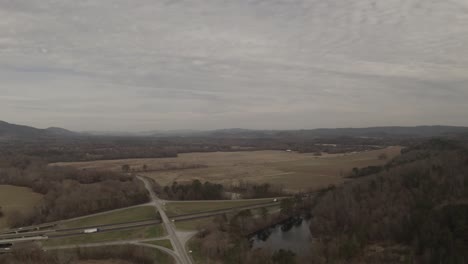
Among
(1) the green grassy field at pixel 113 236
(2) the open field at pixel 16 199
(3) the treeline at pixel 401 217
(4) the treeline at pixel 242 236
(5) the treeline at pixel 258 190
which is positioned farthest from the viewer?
(5) the treeline at pixel 258 190

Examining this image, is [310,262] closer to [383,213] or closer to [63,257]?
[383,213]

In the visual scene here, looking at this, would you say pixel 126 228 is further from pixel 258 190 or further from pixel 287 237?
pixel 258 190

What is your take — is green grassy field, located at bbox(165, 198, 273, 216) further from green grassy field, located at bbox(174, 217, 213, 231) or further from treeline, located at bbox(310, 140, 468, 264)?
treeline, located at bbox(310, 140, 468, 264)

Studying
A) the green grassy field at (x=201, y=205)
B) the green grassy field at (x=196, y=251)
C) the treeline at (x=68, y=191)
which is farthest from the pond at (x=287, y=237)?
the treeline at (x=68, y=191)

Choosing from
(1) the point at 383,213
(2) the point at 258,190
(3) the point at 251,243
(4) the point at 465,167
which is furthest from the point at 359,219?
(2) the point at 258,190

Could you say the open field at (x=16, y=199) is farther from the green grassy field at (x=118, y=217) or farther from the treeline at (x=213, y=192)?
the treeline at (x=213, y=192)
